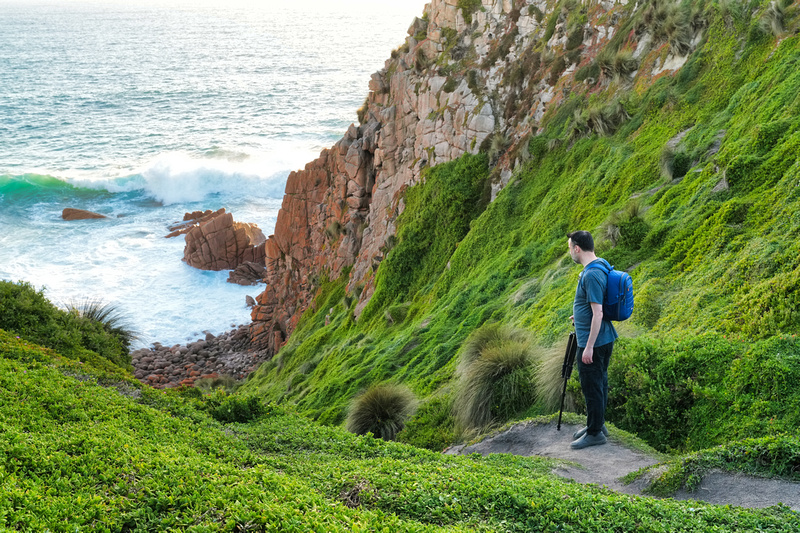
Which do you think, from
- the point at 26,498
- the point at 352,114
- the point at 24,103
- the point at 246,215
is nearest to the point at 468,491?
the point at 26,498

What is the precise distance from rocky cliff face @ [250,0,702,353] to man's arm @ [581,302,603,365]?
10330mm

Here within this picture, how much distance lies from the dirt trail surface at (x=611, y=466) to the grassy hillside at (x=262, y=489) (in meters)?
0.39

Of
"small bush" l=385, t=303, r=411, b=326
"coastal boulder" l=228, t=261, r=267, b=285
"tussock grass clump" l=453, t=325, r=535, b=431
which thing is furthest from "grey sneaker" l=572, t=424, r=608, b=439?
"coastal boulder" l=228, t=261, r=267, b=285

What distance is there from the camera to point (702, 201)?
9078 millimetres

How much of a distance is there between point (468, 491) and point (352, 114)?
7905cm

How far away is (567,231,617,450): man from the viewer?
5.77 meters

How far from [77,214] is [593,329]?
55.2m

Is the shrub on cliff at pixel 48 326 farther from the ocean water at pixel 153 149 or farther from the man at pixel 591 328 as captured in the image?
the ocean water at pixel 153 149

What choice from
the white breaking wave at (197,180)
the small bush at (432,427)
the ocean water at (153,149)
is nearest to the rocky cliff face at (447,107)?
the ocean water at (153,149)

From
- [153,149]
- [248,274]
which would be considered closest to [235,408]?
[248,274]

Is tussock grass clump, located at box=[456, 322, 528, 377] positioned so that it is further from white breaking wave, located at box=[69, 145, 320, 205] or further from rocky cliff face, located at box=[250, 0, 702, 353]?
white breaking wave, located at box=[69, 145, 320, 205]

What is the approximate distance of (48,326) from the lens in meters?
12.5

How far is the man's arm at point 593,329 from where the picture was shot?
574cm

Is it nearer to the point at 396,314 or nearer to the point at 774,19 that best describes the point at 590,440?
the point at 774,19
